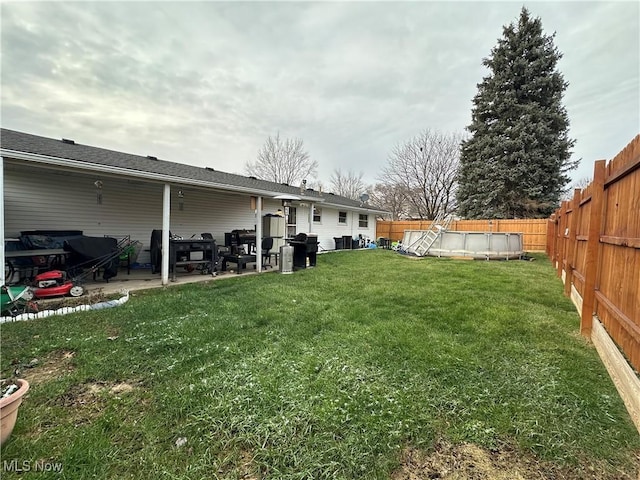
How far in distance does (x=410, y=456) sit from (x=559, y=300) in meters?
4.86

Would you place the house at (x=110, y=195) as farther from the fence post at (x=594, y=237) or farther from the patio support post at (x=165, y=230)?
the fence post at (x=594, y=237)

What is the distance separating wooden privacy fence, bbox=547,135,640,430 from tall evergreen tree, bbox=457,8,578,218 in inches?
602

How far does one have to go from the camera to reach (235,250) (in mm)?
9523

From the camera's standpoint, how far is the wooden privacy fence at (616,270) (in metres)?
2.02

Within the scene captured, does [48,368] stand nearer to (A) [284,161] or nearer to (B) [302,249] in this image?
(B) [302,249]

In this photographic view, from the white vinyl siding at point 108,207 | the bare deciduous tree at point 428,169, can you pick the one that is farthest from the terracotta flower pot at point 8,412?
the bare deciduous tree at point 428,169

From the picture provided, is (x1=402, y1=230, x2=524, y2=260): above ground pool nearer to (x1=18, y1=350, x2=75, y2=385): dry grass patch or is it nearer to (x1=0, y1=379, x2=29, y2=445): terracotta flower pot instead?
(x1=18, y1=350, x2=75, y2=385): dry grass patch

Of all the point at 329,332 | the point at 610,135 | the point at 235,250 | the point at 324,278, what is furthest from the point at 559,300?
the point at 610,135

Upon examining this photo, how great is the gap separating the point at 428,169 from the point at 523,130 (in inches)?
334

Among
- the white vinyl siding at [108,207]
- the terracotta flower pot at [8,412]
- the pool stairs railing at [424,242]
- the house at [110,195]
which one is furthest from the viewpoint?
the pool stairs railing at [424,242]

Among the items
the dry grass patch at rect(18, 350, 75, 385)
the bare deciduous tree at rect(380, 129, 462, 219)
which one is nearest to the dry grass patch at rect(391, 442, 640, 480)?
the dry grass patch at rect(18, 350, 75, 385)

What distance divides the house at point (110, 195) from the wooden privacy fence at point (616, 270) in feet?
22.6

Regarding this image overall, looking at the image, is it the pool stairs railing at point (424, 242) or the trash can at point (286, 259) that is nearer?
the trash can at point (286, 259)

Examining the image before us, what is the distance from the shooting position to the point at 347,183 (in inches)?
1293
